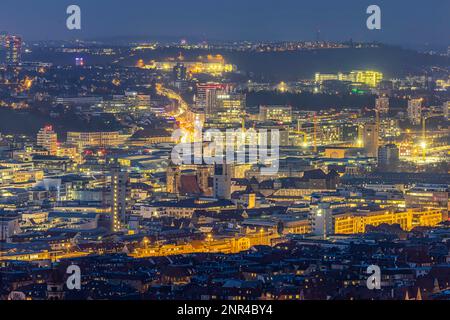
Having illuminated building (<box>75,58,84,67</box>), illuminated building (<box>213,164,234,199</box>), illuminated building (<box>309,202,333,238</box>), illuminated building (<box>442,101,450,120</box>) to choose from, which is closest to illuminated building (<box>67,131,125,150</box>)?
illuminated building (<box>442,101,450,120</box>)

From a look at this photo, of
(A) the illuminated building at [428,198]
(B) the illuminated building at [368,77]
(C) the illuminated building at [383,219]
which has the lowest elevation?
(C) the illuminated building at [383,219]

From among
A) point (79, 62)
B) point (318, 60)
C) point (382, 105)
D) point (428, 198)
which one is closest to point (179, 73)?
point (79, 62)

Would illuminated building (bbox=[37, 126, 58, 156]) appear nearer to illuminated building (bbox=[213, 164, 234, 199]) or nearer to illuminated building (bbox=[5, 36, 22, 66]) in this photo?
illuminated building (bbox=[213, 164, 234, 199])

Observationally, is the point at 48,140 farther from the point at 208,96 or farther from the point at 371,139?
the point at 208,96

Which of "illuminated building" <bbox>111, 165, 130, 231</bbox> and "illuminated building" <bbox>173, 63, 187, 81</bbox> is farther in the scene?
"illuminated building" <bbox>173, 63, 187, 81</bbox>

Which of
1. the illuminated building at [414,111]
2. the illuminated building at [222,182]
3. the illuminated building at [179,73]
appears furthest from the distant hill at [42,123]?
the illuminated building at [222,182]

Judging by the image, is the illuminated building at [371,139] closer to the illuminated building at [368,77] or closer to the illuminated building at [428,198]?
the illuminated building at [428,198]

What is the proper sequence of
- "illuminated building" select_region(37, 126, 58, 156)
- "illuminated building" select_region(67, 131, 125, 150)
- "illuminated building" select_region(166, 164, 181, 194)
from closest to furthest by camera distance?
"illuminated building" select_region(166, 164, 181, 194) → "illuminated building" select_region(37, 126, 58, 156) → "illuminated building" select_region(67, 131, 125, 150)
